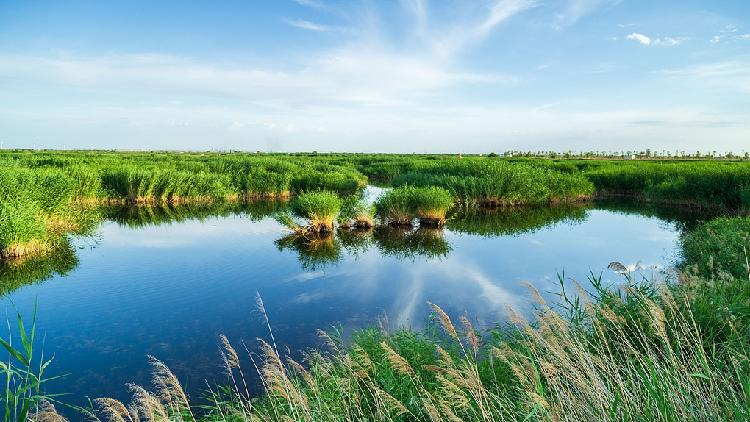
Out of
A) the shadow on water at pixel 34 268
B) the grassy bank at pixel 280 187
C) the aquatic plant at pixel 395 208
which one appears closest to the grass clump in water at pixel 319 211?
the grassy bank at pixel 280 187

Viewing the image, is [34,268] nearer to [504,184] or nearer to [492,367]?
[492,367]

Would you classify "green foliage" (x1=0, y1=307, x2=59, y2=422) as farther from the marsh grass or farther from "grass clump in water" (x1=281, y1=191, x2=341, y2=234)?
"grass clump in water" (x1=281, y1=191, x2=341, y2=234)

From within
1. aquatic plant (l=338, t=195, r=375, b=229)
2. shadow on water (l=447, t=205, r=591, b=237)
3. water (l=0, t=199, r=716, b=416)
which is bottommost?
water (l=0, t=199, r=716, b=416)

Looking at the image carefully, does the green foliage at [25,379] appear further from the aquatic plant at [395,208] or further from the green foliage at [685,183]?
the green foliage at [685,183]

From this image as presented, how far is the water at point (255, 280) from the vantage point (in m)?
9.61

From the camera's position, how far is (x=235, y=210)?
29625 millimetres

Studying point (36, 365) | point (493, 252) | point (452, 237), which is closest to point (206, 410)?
point (36, 365)

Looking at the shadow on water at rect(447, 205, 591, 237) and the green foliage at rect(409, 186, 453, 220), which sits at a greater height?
the green foliage at rect(409, 186, 453, 220)

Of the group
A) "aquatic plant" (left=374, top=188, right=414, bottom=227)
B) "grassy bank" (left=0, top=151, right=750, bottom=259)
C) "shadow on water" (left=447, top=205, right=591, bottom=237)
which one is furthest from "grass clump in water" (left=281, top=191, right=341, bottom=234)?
"shadow on water" (left=447, top=205, right=591, bottom=237)

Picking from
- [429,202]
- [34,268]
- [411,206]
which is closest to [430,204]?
[429,202]

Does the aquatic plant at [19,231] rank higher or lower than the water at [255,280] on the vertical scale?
higher

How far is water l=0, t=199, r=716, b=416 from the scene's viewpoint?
31.5 ft

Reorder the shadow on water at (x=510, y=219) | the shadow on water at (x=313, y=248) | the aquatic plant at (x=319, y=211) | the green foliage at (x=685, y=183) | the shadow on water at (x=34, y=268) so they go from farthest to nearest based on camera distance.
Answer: the green foliage at (x=685, y=183)
the shadow on water at (x=510, y=219)
the aquatic plant at (x=319, y=211)
the shadow on water at (x=313, y=248)
the shadow on water at (x=34, y=268)

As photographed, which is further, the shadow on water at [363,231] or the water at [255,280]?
the shadow on water at [363,231]
